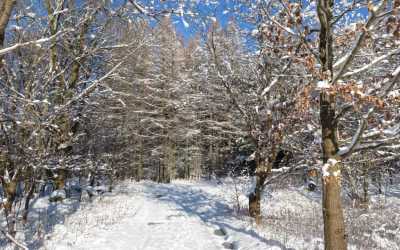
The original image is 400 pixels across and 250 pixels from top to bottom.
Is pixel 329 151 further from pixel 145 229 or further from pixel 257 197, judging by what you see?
pixel 145 229

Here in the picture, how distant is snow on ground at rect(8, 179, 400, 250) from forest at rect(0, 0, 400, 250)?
2.5 inches

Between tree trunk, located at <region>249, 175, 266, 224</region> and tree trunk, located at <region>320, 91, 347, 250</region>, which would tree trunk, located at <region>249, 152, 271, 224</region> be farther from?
tree trunk, located at <region>320, 91, 347, 250</region>

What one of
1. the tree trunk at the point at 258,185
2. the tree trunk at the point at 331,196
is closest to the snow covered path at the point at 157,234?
the tree trunk at the point at 258,185

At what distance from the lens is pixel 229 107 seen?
40.6 ft

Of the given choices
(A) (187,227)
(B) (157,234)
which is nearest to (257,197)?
(A) (187,227)

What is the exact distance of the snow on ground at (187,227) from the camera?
8367 millimetres

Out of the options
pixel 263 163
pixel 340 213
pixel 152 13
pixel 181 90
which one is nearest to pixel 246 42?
pixel 263 163

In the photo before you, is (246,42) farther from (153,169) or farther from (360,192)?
(153,169)

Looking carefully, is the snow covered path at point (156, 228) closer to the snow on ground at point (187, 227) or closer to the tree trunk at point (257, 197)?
the snow on ground at point (187, 227)

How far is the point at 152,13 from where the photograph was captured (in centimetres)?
373

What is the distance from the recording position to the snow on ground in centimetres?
837

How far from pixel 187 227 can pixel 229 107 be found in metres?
4.24

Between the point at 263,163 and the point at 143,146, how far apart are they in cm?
1944

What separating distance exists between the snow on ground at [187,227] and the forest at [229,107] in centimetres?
6
